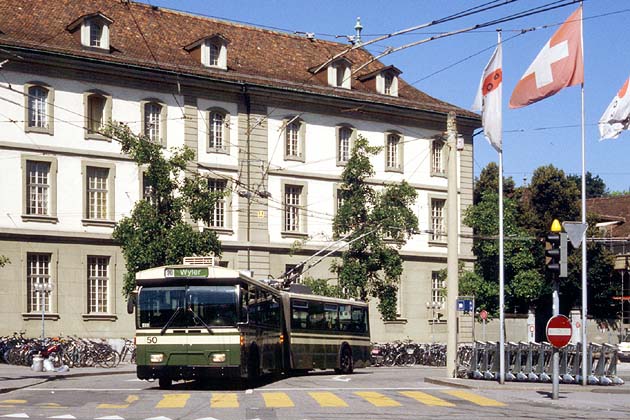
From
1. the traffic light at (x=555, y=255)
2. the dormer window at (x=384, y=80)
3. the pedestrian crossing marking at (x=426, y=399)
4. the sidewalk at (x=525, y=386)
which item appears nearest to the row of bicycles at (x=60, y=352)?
the sidewalk at (x=525, y=386)

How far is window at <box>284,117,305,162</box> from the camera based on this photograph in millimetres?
56062

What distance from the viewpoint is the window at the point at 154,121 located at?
2019 inches

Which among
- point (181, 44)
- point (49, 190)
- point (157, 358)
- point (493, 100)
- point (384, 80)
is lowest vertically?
point (157, 358)

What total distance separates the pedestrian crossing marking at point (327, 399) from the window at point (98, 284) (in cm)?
2512

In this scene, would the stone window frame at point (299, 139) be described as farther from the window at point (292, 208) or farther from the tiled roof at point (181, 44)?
the tiled roof at point (181, 44)

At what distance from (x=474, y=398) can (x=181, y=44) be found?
33.1 meters

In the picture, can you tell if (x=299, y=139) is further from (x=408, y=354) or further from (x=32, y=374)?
(x=32, y=374)

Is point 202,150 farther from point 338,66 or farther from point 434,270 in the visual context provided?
point 434,270

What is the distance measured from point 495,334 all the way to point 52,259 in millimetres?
27106

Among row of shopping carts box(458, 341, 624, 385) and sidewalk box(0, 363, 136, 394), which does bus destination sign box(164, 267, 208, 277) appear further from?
row of shopping carts box(458, 341, 624, 385)

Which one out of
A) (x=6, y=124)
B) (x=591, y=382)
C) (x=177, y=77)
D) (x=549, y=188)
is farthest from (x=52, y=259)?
(x=549, y=188)

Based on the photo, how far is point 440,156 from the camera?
6194cm

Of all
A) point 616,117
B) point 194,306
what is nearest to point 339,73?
point 616,117

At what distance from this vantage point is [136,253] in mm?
44250
